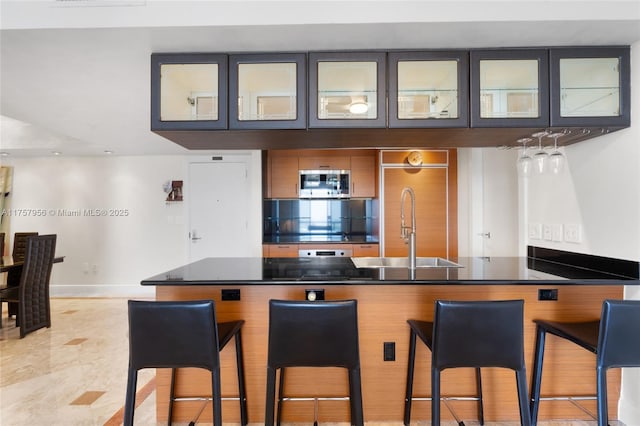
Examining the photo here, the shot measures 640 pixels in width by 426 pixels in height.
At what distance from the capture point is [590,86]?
204 centimetres

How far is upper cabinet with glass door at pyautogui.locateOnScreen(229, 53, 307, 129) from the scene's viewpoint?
2.07 metres

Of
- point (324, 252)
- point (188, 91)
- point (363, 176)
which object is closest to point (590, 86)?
point (188, 91)

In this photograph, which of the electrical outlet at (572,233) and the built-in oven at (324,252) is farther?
the built-in oven at (324,252)

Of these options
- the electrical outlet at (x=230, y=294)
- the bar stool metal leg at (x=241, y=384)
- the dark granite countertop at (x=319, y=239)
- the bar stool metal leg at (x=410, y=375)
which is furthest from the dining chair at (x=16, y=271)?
the bar stool metal leg at (x=410, y=375)

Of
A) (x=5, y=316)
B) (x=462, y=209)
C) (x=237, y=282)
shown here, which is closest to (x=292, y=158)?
(x=462, y=209)

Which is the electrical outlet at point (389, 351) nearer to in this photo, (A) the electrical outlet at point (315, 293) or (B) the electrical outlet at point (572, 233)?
(A) the electrical outlet at point (315, 293)

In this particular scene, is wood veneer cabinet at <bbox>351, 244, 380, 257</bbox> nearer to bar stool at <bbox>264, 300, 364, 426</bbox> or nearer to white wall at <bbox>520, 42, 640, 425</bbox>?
white wall at <bbox>520, 42, 640, 425</bbox>

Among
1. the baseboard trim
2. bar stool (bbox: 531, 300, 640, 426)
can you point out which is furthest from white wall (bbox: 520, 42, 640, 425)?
the baseboard trim

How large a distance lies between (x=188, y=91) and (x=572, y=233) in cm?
278

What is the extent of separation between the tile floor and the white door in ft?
5.28

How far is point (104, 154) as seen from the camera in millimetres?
5145

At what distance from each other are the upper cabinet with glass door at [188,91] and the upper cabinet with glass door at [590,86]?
205 cm

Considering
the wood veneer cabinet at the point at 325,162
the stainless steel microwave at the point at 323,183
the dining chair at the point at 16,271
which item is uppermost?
the wood veneer cabinet at the point at 325,162

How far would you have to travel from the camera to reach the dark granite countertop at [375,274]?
1841 mm
